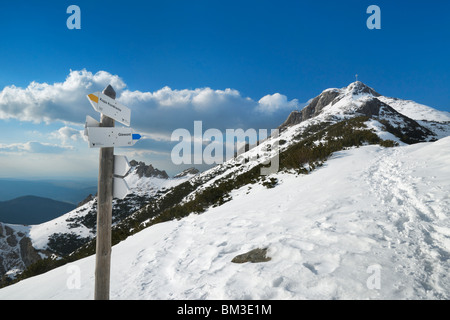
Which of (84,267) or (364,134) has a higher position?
(364,134)

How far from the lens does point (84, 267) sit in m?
6.70

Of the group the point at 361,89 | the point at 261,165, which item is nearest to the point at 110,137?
the point at 261,165

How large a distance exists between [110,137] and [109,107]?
1.54 ft

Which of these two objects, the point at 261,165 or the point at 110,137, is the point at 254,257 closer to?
the point at 110,137

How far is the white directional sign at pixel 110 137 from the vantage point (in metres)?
2.97

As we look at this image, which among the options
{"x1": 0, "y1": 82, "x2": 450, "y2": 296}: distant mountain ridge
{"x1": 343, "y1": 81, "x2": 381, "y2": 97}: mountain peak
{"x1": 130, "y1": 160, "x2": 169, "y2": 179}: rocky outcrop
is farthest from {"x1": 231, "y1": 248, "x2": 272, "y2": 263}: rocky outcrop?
{"x1": 130, "y1": 160, "x2": 169, "y2": 179}: rocky outcrop

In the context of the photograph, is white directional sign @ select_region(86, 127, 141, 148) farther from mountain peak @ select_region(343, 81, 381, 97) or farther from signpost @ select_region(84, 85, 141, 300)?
mountain peak @ select_region(343, 81, 381, 97)

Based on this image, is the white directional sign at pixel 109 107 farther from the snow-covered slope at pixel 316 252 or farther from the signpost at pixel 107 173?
the snow-covered slope at pixel 316 252

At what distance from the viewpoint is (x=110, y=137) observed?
10.0 ft

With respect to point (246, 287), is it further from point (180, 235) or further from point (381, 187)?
point (381, 187)

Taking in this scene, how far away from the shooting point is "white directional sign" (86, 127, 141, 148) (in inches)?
117

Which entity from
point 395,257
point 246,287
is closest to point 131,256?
point 246,287

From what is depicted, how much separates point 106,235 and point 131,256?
415 centimetres

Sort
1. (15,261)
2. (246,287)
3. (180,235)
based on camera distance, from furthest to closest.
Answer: (15,261), (180,235), (246,287)
